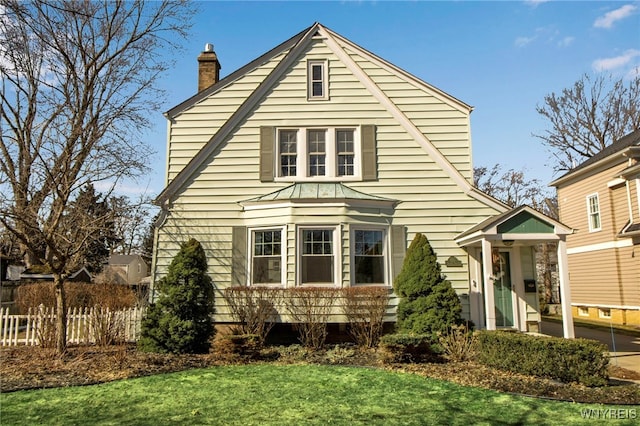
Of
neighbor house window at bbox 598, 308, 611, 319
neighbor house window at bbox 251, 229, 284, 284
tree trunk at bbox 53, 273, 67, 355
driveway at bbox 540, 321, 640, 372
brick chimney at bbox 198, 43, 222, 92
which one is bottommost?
driveway at bbox 540, 321, 640, 372

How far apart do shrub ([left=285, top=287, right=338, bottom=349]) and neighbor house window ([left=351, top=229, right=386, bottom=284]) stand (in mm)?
1029

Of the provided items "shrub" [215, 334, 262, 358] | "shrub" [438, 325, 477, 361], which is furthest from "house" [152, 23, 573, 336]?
"shrub" [215, 334, 262, 358]

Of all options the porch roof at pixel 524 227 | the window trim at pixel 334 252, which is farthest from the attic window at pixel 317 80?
the porch roof at pixel 524 227

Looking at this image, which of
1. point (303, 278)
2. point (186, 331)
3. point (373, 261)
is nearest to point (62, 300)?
point (186, 331)

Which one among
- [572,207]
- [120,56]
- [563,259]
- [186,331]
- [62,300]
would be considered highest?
[120,56]

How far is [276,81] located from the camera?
1269 cm

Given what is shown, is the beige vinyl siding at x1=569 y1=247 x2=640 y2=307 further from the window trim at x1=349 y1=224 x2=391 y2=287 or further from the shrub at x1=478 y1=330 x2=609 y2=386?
the shrub at x1=478 y1=330 x2=609 y2=386

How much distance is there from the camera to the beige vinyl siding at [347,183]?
471 inches

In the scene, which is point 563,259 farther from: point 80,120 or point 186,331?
point 80,120

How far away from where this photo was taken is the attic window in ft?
41.5

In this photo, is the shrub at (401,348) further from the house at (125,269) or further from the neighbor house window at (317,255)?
the house at (125,269)

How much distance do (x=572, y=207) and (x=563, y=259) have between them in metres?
13.5

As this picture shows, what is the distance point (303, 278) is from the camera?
11305 mm

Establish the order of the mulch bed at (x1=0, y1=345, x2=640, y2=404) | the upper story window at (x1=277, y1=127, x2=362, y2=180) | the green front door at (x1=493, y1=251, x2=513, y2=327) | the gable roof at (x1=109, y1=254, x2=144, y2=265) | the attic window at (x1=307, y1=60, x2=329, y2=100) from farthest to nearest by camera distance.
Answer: the gable roof at (x1=109, y1=254, x2=144, y2=265) → the attic window at (x1=307, y1=60, x2=329, y2=100) → the upper story window at (x1=277, y1=127, x2=362, y2=180) → the green front door at (x1=493, y1=251, x2=513, y2=327) → the mulch bed at (x1=0, y1=345, x2=640, y2=404)
